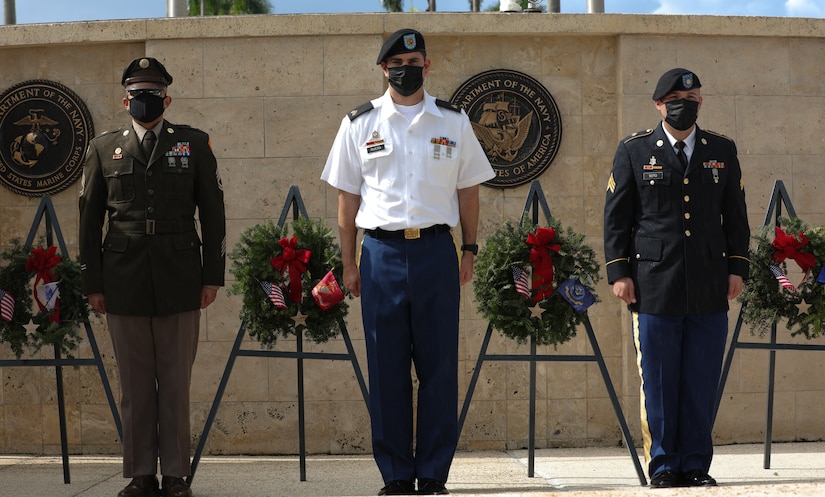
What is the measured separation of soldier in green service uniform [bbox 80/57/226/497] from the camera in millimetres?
4824

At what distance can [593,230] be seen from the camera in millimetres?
6977

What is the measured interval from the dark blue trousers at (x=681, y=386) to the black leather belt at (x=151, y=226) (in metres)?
2.28

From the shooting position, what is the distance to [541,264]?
17.5ft

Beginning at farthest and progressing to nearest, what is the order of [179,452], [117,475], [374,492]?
[117,475]
[374,492]
[179,452]

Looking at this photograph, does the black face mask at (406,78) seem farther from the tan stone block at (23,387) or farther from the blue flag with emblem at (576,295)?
the tan stone block at (23,387)

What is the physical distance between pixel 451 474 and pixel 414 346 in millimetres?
1535

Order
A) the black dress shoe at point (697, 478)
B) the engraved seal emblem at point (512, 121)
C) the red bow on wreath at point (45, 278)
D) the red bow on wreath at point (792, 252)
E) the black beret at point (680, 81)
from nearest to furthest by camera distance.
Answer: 1. the black dress shoe at point (697, 478)
2. the black beret at point (680, 81)
3. the red bow on wreath at point (45, 278)
4. the red bow on wreath at point (792, 252)
5. the engraved seal emblem at point (512, 121)

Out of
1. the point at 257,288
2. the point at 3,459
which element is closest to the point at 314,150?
the point at 257,288

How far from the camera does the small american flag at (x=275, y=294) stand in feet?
17.5

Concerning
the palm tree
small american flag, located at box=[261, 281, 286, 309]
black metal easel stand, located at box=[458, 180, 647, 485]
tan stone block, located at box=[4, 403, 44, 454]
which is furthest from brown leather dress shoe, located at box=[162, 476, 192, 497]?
the palm tree

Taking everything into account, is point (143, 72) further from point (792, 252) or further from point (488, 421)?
point (792, 252)

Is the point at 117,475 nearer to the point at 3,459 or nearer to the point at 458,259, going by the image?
the point at 3,459

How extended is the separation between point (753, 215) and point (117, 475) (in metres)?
4.43

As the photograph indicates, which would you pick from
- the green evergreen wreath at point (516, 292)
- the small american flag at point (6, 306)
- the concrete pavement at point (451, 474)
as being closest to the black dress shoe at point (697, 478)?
the concrete pavement at point (451, 474)
